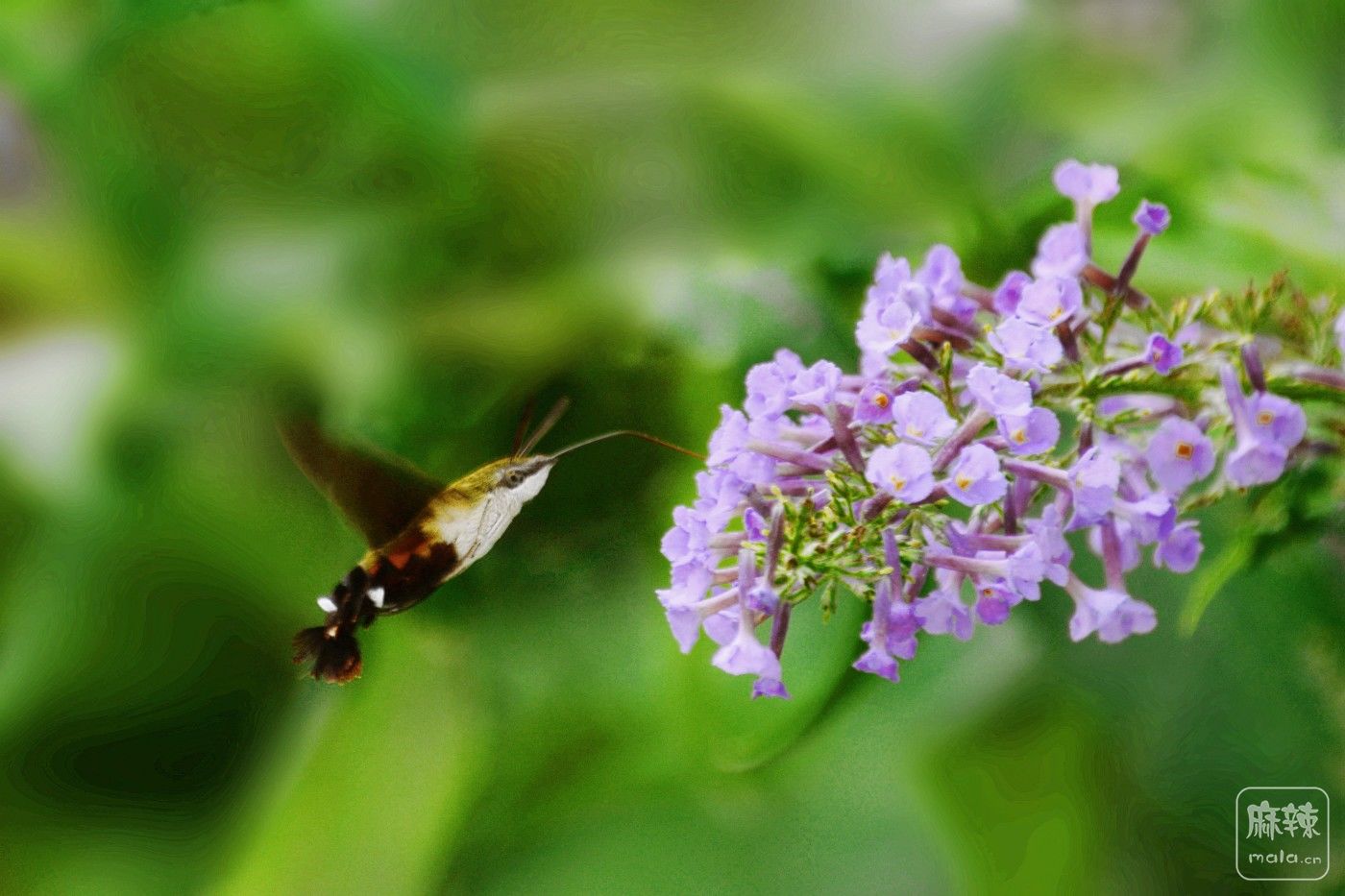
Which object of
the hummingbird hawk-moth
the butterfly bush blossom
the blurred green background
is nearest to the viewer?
the butterfly bush blossom

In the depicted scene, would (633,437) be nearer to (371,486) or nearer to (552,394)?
(552,394)

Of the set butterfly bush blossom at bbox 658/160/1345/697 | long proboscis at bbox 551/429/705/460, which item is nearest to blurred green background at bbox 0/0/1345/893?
long proboscis at bbox 551/429/705/460

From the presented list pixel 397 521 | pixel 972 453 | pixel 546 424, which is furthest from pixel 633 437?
pixel 972 453

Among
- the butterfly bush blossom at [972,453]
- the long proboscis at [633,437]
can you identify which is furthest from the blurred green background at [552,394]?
the butterfly bush blossom at [972,453]

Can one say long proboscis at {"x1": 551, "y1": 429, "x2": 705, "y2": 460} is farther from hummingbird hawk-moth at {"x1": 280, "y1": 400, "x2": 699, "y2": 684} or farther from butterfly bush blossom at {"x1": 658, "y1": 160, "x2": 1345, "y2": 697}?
butterfly bush blossom at {"x1": 658, "y1": 160, "x2": 1345, "y2": 697}

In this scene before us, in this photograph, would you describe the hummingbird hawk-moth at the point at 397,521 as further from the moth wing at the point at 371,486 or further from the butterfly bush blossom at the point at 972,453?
the butterfly bush blossom at the point at 972,453

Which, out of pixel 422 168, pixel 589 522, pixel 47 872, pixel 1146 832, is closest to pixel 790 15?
pixel 422 168

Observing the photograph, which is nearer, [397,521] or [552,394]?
[397,521]
